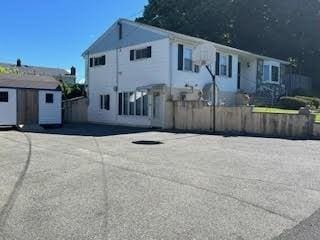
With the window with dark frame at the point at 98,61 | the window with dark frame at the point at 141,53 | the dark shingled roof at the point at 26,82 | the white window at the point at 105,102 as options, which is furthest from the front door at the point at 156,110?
the dark shingled roof at the point at 26,82

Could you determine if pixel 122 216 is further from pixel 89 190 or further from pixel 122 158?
pixel 122 158

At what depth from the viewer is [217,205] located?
616cm

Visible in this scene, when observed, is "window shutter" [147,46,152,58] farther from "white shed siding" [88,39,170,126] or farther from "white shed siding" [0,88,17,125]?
"white shed siding" [0,88,17,125]

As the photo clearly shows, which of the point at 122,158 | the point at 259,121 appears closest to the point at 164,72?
the point at 259,121

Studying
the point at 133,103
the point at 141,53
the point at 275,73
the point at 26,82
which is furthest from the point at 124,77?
the point at 275,73

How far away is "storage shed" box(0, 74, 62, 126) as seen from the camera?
23.5 metres

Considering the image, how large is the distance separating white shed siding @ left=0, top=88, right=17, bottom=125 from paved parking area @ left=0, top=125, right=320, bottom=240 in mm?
12048

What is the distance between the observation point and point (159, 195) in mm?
6742

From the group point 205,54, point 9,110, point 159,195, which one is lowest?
point 159,195

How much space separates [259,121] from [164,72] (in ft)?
22.0

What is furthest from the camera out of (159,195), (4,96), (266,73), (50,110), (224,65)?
(266,73)

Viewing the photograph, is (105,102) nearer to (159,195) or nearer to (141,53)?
(141,53)

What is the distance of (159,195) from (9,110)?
63.4 feet

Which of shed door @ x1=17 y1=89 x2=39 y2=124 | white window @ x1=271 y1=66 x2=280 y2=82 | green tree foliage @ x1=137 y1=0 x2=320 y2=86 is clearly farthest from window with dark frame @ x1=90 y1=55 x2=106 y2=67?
white window @ x1=271 y1=66 x2=280 y2=82
